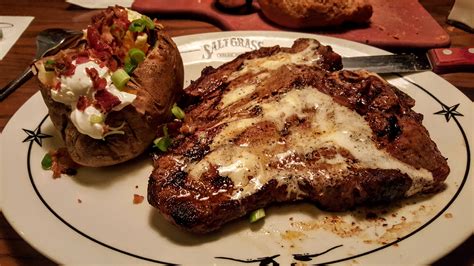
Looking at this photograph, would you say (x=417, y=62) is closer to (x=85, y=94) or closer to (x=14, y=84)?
(x=85, y=94)

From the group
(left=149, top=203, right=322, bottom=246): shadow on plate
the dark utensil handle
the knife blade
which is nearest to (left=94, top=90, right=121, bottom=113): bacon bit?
(left=149, top=203, right=322, bottom=246): shadow on plate

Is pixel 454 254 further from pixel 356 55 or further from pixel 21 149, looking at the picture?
pixel 21 149

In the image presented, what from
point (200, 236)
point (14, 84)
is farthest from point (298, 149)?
point (14, 84)

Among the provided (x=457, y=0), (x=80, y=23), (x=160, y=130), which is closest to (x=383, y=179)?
(x=160, y=130)

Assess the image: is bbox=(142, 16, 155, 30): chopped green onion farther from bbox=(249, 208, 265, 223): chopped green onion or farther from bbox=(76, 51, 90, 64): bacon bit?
bbox=(249, 208, 265, 223): chopped green onion

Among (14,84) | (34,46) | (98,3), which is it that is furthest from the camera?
(98,3)

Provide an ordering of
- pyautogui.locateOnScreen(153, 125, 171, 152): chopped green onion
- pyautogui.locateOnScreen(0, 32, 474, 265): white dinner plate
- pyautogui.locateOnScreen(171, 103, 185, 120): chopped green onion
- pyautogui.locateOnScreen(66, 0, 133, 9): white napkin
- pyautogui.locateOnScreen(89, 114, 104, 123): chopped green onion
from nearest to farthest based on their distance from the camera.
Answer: pyautogui.locateOnScreen(0, 32, 474, 265): white dinner plate
pyautogui.locateOnScreen(89, 114, 104, 123): chopped green onion
pyautogui.locateOnScreen(153, 125, 171, 152): chopped green onion
pyautogui.locateOnScreen(171, 103, 185, 120): chopped green onion
pyautogui.locateOnScreen(66, 0, 133, 9): white napkin
